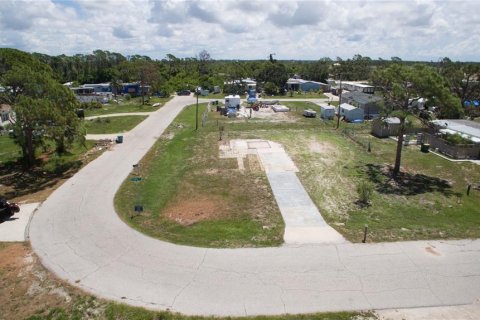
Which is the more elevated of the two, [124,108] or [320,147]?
[124,108]

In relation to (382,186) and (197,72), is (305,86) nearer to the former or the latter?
(197,72)

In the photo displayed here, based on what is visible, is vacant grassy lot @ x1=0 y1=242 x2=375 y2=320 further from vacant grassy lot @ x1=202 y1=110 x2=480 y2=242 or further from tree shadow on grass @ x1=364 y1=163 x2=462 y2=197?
tree shadow on grass @ x1=364 y1=163 x2=462 y2=197

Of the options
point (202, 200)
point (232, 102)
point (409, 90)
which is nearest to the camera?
point (202, 200)

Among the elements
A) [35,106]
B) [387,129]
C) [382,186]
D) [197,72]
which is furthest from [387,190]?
[197,72]

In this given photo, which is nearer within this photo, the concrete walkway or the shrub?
the concrete walkway

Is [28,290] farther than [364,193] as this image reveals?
No

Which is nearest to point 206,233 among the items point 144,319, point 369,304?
point 144,319

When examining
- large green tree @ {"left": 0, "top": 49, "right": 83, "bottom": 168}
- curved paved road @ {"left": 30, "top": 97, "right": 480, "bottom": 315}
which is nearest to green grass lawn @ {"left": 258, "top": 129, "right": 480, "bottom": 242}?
curved paved road @ {"left": 30, "top": 97, "right": 480, "bottom": 315}

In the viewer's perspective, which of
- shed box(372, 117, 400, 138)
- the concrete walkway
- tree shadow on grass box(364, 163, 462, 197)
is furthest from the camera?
shed box(372, 117, 400, 138)
